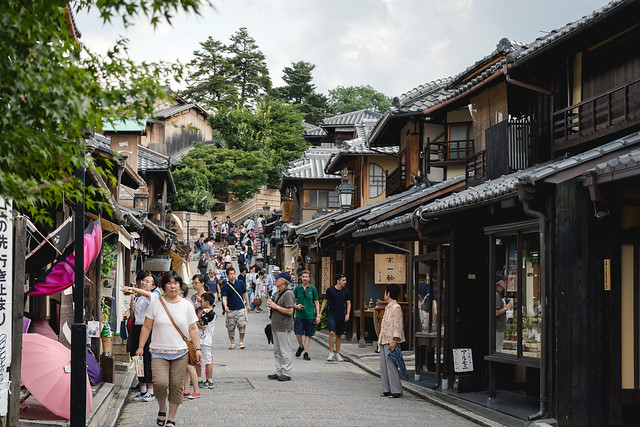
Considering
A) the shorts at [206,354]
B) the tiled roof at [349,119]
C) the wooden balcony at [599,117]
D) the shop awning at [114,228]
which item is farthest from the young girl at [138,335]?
the tiled roof at [349,119]

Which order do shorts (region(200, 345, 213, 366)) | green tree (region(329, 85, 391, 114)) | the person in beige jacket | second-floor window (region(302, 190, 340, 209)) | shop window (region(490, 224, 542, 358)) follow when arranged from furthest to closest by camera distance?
green tree (region(329, 85, 391, 114)) < second-floor window (region(302, 190, 340, 209)) < shorts (region(200, 345, 213, 366)) < the person in beige jacket < shop window (region(490, 224, 542, 358))

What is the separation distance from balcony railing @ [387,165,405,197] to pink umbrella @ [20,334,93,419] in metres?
17.7

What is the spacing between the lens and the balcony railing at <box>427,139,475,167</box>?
23.2 meters

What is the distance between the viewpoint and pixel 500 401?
45.1 ft

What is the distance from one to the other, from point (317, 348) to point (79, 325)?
15.8m

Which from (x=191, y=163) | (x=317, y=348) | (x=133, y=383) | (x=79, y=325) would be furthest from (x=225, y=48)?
(x=79, y=325)

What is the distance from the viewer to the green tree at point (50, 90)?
4918mm

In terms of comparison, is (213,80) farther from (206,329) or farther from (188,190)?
(206,329)

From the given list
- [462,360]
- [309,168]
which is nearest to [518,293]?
[462,360]

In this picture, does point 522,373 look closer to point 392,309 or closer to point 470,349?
point 470,349

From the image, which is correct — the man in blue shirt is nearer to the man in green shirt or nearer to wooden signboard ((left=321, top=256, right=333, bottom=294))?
the man in green shirt

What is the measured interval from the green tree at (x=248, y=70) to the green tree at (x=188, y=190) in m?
17.0

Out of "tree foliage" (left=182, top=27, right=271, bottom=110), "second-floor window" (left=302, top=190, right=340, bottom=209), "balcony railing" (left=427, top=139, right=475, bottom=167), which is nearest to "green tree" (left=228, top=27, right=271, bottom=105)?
"tree foliage" (left=182, top=27, right=271, bottom=110)

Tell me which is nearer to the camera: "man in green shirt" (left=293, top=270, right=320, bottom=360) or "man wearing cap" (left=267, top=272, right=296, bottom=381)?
"man wearing cap" (left=267, top=272, right=296, bottom=381)
